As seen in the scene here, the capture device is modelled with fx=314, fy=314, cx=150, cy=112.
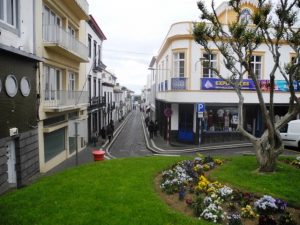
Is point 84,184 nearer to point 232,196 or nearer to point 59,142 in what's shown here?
point 232,196

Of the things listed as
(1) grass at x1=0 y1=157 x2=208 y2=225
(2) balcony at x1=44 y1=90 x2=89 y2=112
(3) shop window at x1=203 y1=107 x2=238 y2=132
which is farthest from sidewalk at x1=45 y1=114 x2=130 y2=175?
(3) shop window at x1=203 y1=107 x2=238 y2=132

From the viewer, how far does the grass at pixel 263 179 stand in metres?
8.68

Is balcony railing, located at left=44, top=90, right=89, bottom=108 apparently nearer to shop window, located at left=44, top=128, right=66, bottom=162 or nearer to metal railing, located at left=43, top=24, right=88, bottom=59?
shop window, located at left=44, top=128, right=66, bottom=162

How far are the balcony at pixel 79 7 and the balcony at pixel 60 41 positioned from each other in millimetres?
2132

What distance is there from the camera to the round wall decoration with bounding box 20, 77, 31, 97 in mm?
12648

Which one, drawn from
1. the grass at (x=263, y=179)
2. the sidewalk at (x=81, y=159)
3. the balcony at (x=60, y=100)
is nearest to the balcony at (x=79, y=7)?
the balcony at (x=60, y=100)

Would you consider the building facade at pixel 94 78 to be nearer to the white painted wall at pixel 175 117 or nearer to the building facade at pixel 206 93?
the building facade at pixel 206 93

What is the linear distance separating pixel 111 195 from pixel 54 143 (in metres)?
10.2

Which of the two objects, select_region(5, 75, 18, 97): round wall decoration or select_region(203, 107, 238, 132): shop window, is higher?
select_region(5, 75, 18, 97): round wall decoration

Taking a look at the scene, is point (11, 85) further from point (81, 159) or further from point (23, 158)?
point (81, 159)

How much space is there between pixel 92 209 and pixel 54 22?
509 inches

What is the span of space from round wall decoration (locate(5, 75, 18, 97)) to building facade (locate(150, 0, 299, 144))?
46.1 ft

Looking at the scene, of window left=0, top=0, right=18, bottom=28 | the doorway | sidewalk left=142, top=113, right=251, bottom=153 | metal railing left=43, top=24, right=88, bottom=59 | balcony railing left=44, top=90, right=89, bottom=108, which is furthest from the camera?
sidewalk left=142, top=113, right=251, bottom=153

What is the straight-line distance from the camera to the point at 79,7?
775 inches
